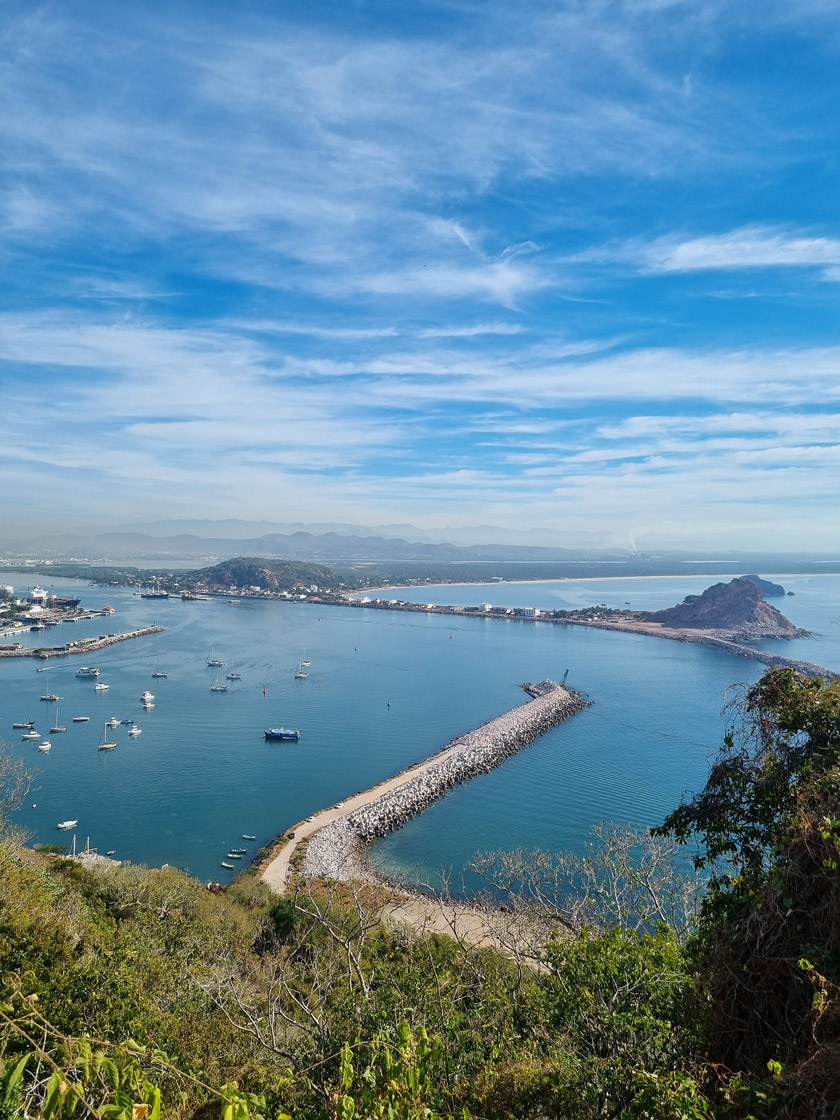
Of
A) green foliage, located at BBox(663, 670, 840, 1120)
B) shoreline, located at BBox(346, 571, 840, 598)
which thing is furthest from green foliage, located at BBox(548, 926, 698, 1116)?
shoreline, located at BBox(346, 571, 840, 598)

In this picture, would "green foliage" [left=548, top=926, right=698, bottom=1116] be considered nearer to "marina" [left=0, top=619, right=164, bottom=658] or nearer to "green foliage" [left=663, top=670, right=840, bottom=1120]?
"green foliage" [left=663, top=670, right=840, bottom=1120]

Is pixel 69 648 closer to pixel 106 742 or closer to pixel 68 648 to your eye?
pixel 68 648

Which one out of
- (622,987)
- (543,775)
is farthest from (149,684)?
(622,987)

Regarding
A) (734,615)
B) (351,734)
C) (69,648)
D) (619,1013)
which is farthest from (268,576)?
(619,1013)

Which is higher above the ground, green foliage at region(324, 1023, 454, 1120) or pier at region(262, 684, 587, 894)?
green foliage at region(324, 1023, 454, 1120)

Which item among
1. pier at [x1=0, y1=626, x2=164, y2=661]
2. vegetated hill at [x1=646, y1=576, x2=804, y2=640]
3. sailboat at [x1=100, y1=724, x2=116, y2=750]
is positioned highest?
vegetated hill at [x1=646, y1=576, x2=804, y2=640]

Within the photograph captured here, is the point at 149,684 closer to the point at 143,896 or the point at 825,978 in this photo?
the point at 143,896

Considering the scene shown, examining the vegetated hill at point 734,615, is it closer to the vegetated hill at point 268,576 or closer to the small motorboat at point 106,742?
the small motorboat at point 106,742
